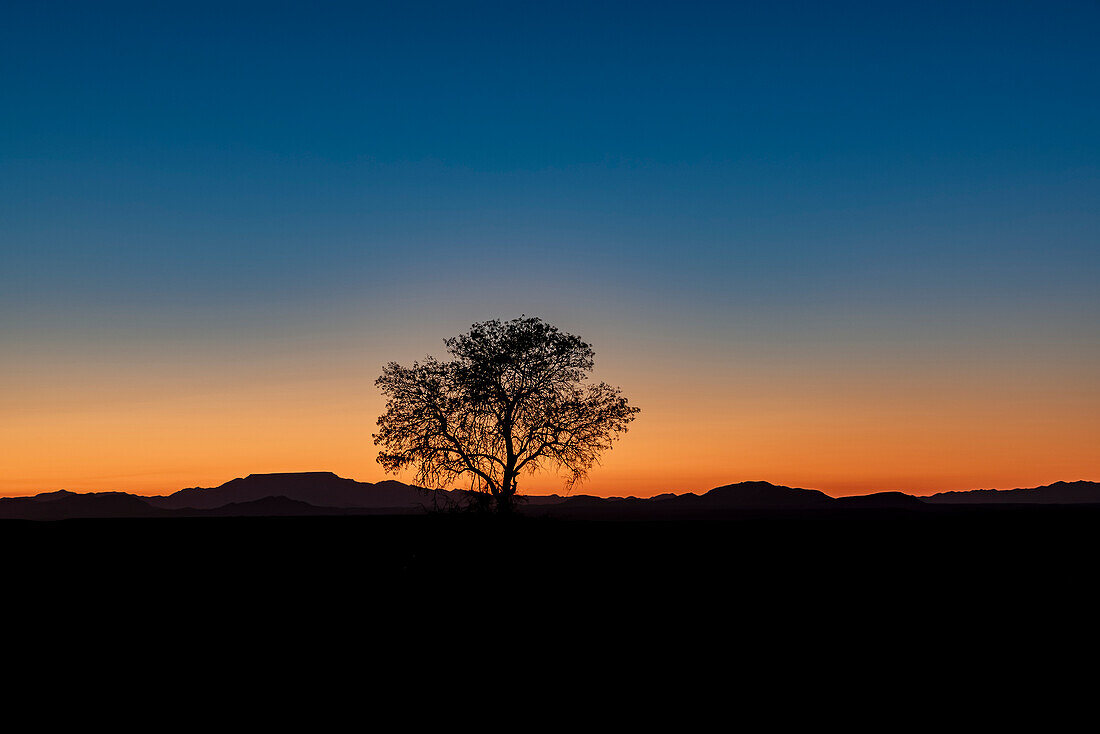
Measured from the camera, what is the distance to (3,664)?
16594 mm

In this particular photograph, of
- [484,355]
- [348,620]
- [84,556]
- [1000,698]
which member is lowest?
[1000,698]

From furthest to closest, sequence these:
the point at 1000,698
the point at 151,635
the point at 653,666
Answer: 1. the point at 151,635
2. the point at 653,666
3. the point at 1000,698

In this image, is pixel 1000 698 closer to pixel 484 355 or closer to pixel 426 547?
pixel 426 547

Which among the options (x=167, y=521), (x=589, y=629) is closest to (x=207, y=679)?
(x=589, y=629)

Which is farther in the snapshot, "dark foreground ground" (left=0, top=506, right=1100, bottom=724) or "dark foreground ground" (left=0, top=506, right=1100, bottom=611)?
"dark foreground ground" (left=0, top=506, right=1100, bottom=611)

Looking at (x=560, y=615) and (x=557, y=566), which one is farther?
(x=557, y=566)

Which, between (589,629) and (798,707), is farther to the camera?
(589,629)

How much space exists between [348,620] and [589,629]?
580 centimetres

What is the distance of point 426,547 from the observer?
30422mm

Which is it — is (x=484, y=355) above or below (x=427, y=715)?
above

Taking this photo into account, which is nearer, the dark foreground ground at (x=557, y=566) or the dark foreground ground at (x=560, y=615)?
the dark foreground ground at (x=560, y=615)

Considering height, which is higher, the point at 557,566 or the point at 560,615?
the point at 557,566

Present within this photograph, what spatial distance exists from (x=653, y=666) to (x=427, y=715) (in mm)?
4912

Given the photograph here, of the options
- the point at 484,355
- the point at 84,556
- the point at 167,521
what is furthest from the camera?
the point at 167,521
